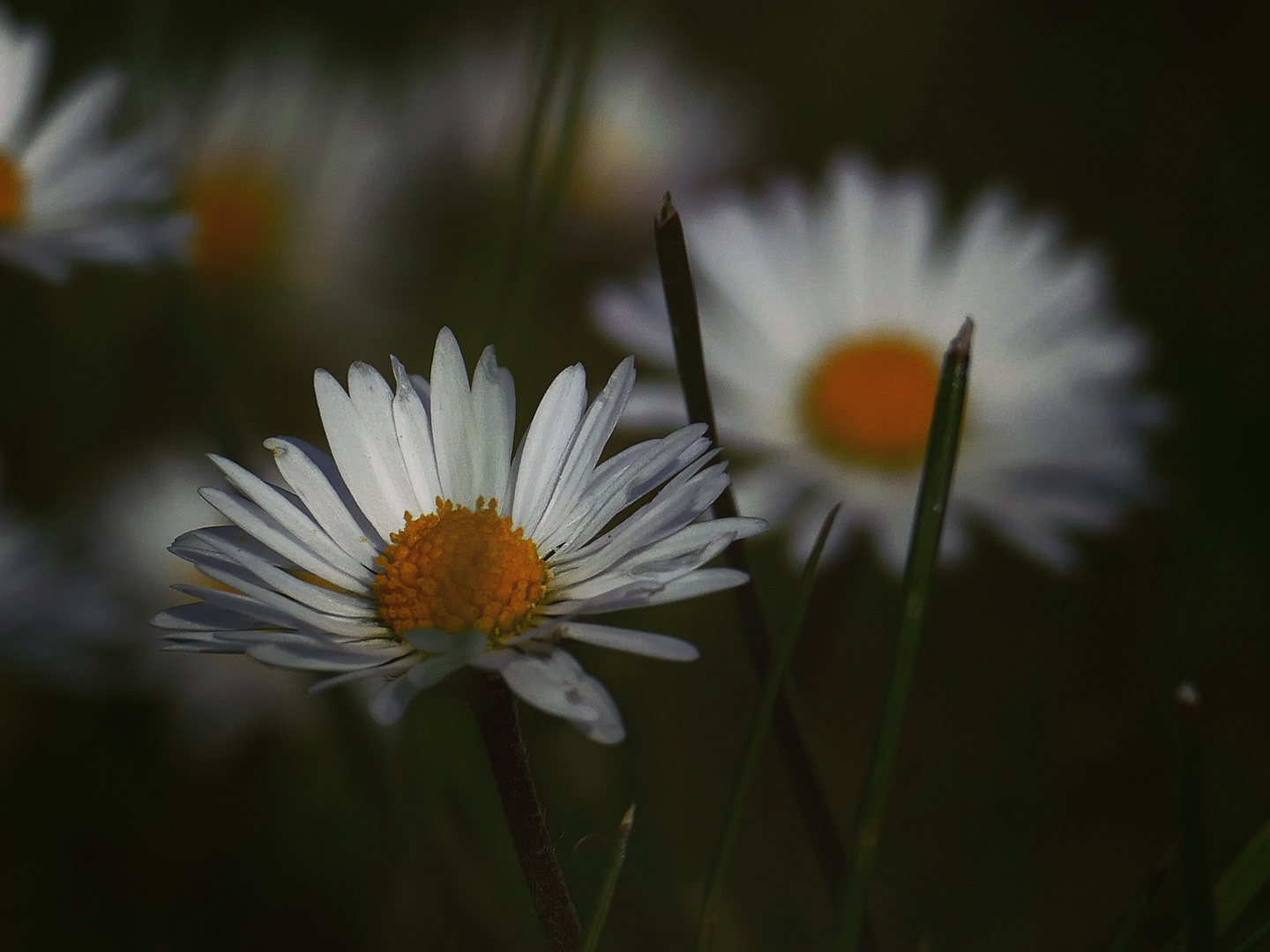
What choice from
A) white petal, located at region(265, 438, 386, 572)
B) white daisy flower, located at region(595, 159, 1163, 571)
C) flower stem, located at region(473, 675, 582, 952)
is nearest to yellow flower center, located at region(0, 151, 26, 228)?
white daisy flower, located at region(595, 159, 1163, 571)

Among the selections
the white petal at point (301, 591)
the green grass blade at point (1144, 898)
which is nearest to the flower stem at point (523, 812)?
the white petal at point (301, 591)

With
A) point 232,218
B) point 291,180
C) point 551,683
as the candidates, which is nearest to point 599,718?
point 551,683

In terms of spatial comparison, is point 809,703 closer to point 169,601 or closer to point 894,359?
point 894,359

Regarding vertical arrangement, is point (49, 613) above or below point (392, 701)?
above

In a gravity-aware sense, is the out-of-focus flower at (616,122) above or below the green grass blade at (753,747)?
above

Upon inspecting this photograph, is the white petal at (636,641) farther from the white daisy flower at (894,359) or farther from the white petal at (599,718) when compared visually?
the white daisy flower at (894,359)

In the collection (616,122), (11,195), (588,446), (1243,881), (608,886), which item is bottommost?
(1243,881)

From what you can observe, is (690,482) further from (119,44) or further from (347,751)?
(119,44)
